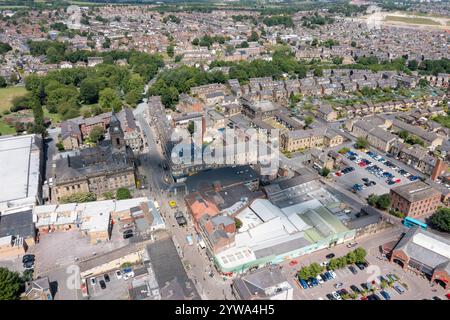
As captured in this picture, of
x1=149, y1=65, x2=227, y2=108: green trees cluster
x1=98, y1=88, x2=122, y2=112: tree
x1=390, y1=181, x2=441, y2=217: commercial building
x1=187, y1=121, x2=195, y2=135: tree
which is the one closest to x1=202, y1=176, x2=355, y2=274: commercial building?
x1=390, y1=181, x2=441, y2=217: commercial building

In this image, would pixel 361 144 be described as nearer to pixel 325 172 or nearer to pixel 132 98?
pixel 325 172

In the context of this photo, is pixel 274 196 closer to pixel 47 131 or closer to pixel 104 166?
pixel 104 166

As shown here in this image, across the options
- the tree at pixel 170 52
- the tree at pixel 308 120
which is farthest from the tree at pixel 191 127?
the tree at pixel 170 52

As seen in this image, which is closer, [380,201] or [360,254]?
[360,254]

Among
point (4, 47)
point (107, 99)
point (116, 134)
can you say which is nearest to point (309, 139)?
point (116, 134)

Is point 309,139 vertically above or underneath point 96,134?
underneath

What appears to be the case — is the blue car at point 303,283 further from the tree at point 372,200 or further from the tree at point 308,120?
the tree at point 308,120

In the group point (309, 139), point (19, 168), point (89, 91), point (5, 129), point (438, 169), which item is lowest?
point (5, 129)

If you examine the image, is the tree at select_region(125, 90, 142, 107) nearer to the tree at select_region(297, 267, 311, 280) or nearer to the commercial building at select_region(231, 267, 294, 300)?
the commercial building at select_region(231, 267, 294, 300)

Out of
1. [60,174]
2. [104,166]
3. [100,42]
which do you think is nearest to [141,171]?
[104,166]
